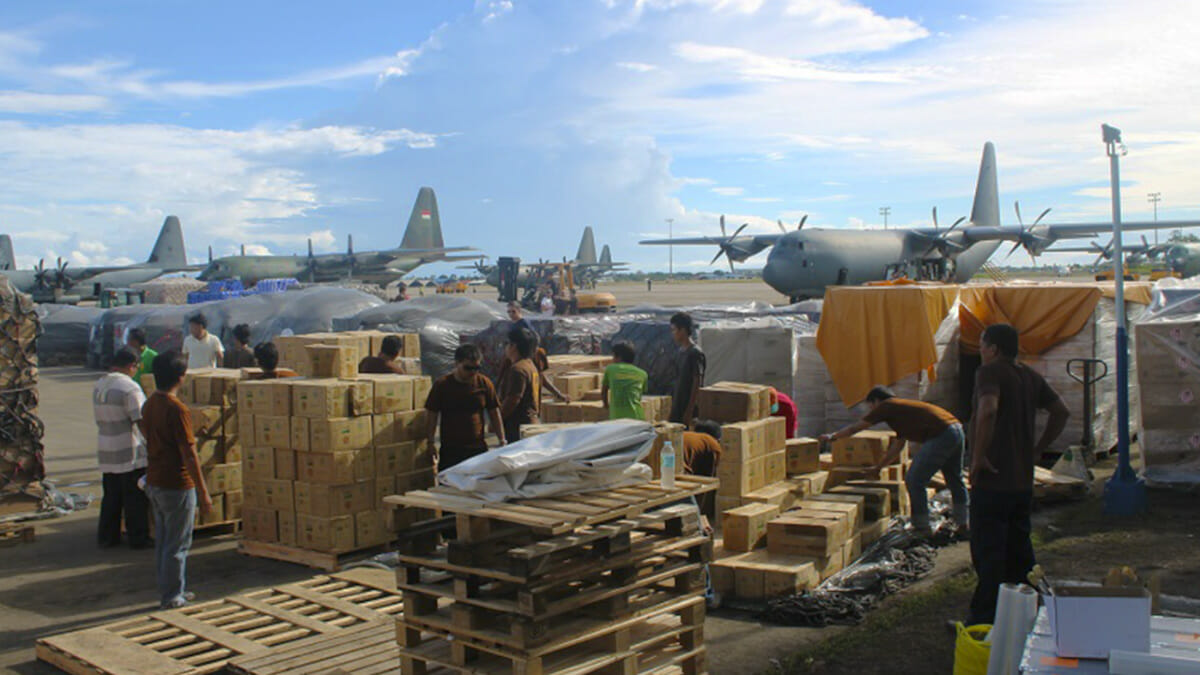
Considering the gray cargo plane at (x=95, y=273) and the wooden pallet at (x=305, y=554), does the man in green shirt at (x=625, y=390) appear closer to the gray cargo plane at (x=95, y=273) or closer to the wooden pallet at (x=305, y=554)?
the wooden pallet at (x=305, y=554)

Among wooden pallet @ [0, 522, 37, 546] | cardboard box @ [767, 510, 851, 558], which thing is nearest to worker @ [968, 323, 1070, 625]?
cardboard box @ [767, 510, 851, 558]

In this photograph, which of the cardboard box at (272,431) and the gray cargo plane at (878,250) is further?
the gray cargo plane at (878,250)

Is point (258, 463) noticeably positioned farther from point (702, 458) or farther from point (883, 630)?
point (883, 630)

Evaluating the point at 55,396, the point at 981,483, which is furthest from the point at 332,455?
the point at 55,396

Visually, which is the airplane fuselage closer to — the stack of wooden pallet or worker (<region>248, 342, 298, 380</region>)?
worker (<region>248, 342, 298, 380</region>)

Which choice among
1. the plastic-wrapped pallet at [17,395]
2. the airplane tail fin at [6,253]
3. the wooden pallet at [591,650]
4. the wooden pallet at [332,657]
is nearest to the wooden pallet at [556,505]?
the wooden pallet at [591,650]

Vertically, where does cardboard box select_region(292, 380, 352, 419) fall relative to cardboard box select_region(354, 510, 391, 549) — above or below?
above

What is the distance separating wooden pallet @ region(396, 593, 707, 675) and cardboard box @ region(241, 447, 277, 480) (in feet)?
13.0

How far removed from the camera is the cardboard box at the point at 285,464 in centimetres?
855

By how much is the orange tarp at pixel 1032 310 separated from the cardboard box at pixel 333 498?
28.5 ft

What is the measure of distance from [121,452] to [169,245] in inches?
2589

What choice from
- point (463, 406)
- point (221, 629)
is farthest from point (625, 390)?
point (221, 629)

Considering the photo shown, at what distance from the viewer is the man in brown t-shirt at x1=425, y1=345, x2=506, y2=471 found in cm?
841

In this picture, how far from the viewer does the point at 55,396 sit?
21125 mm
